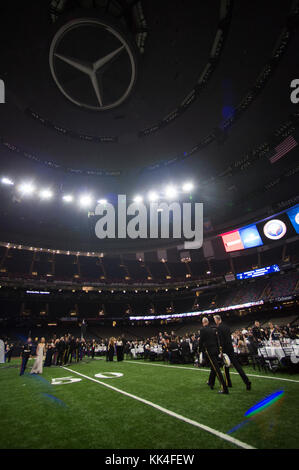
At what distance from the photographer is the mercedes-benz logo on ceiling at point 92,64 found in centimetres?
1336

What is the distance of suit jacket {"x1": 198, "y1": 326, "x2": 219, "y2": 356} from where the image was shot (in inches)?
243

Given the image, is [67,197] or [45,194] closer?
[45,194]

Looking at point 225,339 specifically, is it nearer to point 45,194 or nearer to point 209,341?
point 209,341

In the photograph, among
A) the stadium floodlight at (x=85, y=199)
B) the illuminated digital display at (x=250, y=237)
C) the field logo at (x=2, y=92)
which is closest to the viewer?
the field logo at (x=2, y=92)

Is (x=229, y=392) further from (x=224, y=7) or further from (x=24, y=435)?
(x=224, y=7)

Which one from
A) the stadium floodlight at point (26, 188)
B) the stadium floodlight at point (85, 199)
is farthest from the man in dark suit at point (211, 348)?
the stadium floodlight at point (26, 188)

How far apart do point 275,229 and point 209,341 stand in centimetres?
2830

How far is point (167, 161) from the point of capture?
906 inches

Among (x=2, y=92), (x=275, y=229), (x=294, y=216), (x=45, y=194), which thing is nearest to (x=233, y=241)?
(x=275, y=229)

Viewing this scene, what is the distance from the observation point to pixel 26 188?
2498 cm

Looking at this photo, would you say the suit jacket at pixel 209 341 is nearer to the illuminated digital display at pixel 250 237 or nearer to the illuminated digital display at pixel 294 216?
the illuminated digital display at pixel 294 216

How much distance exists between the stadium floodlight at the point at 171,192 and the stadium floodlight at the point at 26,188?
15.7 meters
